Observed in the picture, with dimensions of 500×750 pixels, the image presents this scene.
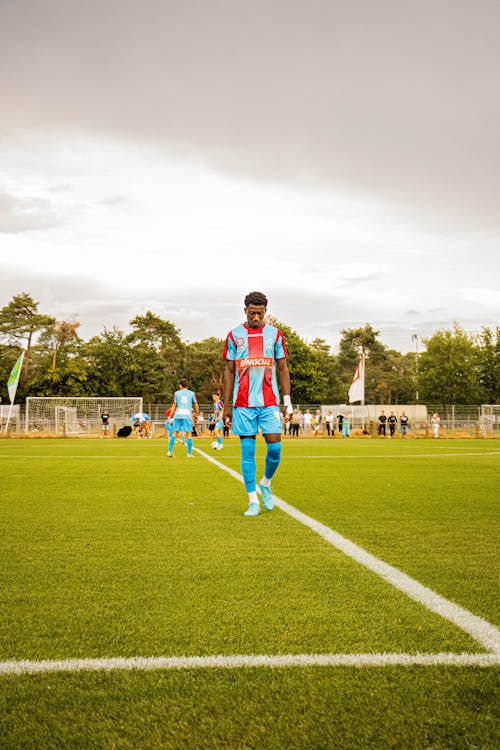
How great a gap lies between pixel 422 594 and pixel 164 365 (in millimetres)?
70784

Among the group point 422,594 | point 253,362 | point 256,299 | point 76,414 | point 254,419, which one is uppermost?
point 256,299

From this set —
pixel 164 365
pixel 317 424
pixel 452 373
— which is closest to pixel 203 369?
pixel 164 365

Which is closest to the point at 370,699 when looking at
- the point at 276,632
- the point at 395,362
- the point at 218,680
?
the point at 218,680

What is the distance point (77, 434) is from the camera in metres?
39.9

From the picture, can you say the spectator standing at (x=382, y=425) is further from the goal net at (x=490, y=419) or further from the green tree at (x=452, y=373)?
the green tree at (x=452, y=373)

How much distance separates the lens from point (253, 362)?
712 centimetres

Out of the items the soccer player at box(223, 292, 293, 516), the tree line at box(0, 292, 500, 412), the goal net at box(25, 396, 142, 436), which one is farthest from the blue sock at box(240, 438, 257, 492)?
the tree line at box(0, 292, 500, 412)

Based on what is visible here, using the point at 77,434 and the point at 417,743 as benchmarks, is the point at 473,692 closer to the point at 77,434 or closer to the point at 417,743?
the point at 417,743

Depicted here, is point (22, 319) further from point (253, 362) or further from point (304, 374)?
point (253, 362)

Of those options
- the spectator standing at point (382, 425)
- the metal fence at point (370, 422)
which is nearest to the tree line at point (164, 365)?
the metal fence at point (370, 422)

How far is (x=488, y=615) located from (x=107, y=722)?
1915mm

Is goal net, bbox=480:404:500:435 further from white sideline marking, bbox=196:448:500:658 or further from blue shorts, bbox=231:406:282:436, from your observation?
white sideline marking, bbox=196:448:500:658

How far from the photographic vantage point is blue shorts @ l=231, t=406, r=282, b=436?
7090 millimetres

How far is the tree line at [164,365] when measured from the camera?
2758 inches
